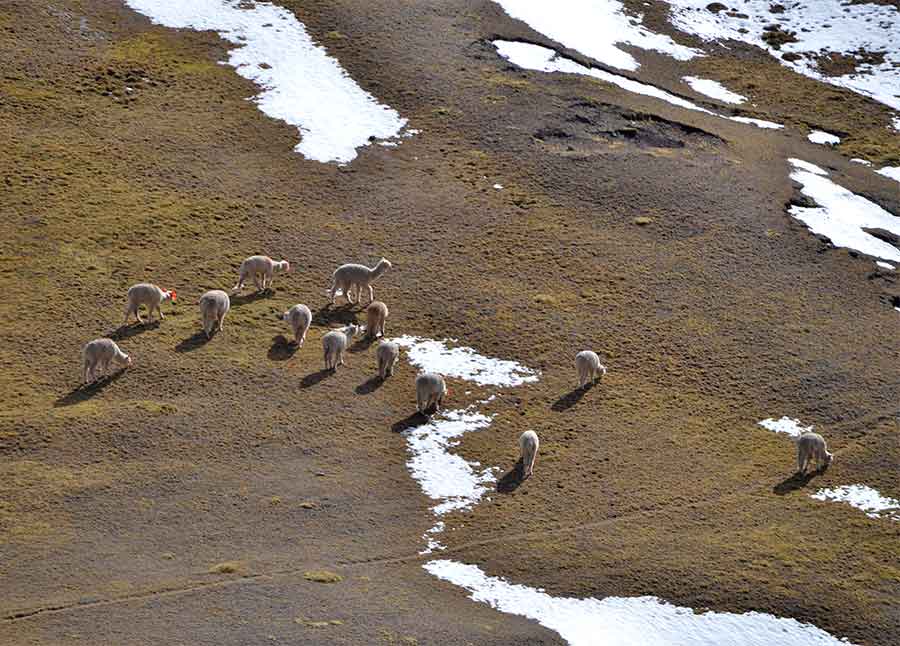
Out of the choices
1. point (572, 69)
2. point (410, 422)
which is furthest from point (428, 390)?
point (572, 69)

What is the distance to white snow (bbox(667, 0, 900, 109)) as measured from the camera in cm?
8975

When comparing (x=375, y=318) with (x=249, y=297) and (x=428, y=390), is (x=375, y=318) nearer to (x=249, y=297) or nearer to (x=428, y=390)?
(x=249, y=297)

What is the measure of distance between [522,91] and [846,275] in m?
23.7

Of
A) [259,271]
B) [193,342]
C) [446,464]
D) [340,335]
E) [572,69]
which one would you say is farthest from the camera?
[572,69]

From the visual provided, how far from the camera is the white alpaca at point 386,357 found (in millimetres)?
46469

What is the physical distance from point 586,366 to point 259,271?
46.3ft

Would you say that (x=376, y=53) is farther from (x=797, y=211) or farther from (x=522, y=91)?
(x=797, y=211)

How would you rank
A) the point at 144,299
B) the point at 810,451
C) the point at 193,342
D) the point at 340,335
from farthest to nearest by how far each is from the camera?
the point at 144,299 < the point at 193,342 < the point at 340,335 < the point at 810,451

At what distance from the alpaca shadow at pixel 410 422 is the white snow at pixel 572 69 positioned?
39.6m

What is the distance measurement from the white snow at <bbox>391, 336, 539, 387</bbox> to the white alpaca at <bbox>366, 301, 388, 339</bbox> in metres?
0.82

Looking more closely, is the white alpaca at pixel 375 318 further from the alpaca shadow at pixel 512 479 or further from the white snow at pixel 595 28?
the white snow at pixel 595 28

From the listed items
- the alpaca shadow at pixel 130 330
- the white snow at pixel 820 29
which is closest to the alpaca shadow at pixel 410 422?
the alpaca shadow at pixel 130 330

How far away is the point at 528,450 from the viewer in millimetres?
41594

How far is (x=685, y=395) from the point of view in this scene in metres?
49.4
